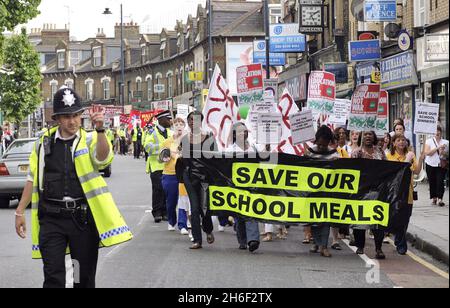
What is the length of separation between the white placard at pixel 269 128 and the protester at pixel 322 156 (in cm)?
229

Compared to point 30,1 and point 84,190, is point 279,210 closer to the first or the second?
point 84,190

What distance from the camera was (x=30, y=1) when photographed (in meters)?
28.4

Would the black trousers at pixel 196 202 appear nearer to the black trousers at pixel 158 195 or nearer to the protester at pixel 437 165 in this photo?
the black trousers at pixel 158 195

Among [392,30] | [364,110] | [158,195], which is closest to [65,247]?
[158,195]

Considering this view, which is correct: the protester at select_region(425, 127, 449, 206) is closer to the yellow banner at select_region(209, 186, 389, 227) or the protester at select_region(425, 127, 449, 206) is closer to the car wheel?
the yellow banner at select_region(209, 186, 389, 227)

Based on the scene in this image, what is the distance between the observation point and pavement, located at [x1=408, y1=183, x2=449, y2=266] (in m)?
11.5

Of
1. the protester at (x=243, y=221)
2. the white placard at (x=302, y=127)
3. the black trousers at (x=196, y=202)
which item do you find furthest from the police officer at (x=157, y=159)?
the black trousers at (x=196, y=202)

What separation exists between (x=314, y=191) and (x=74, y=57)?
269 ft

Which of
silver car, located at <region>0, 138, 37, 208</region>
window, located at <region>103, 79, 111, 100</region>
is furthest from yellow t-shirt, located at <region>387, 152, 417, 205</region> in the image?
window, located at <region>103, 79, 111, 100</region>

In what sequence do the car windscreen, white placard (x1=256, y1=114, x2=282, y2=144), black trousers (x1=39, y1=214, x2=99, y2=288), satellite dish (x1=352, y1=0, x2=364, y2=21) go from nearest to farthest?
1. black trousers (x1=39, y1=214, x2=99, y2=288)
2. white placard (x1=256, y1=114, x2=282, y2=144)
3. the car windscreen
4. satellite dish (x1=352, y1=0, x2=364, y2=21)

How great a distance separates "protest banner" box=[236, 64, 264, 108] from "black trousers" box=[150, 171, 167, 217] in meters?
3.65

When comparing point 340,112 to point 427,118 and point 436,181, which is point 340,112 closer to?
point 436,181
